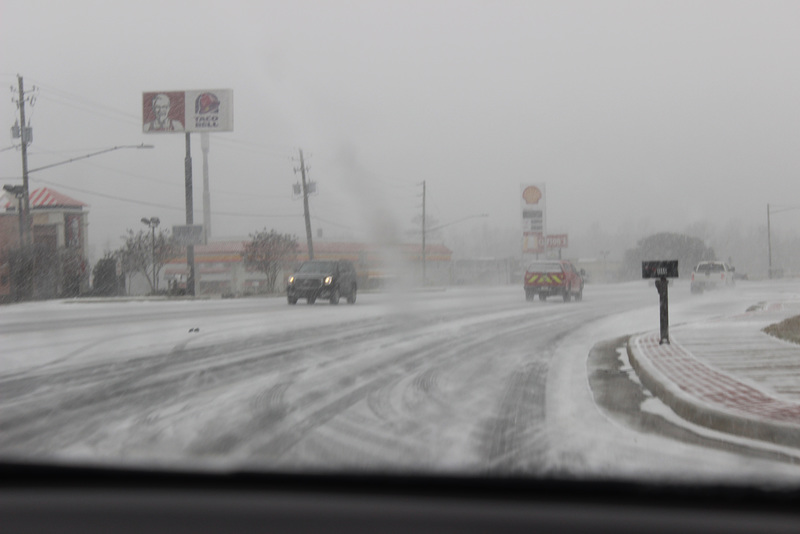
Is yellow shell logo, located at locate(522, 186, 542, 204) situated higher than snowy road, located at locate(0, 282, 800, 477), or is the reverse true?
yellow shell logo, located at locate(522, 186, 542, 204)

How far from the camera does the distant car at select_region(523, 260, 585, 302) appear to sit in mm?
28406

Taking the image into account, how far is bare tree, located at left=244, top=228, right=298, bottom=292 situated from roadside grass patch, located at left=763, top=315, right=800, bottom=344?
92.4ft

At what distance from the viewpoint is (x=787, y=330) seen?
12734 mm

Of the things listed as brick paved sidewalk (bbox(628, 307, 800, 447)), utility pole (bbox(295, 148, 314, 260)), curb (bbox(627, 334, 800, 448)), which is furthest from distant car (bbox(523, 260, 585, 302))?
curb (bbox(627, 334, 800, 448))

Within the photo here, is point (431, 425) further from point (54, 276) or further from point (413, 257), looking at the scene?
point (54, 276)

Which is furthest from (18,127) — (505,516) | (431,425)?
(505,516)

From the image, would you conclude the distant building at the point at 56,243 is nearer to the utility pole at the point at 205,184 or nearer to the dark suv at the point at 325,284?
the dark suv at the point at 325,284

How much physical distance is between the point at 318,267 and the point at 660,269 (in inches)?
671

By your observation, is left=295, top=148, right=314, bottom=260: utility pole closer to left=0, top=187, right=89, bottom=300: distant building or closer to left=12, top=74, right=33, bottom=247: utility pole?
left=12, top=74, right=33, bottom=247: utility pole

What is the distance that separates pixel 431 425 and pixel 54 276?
101 ft

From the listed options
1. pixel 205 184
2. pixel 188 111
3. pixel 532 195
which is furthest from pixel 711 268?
pixel 188 111

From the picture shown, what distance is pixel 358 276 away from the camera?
27078 millimetres

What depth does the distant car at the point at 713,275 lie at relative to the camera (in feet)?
78.8

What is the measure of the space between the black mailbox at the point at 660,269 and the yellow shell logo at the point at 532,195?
3.27m
